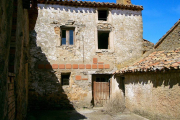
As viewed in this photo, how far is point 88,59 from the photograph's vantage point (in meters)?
9.68

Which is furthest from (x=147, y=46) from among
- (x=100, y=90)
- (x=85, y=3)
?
(x=85, y=3)

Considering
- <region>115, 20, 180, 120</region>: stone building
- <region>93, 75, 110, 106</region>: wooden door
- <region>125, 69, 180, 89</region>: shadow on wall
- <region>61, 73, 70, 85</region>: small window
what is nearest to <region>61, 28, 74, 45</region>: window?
<region>61, 73, 70, 85</region>: small window

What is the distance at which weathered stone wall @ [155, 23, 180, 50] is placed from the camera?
1007 centimetres

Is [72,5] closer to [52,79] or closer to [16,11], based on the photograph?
[52,79]

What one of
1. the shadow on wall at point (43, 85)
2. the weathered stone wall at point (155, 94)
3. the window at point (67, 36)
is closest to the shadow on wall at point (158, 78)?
the weathered stone wall at point (155, 94)

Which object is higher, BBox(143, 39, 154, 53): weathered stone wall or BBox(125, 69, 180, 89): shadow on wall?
BBox(143, 39, 154, 53): weathered stone wall

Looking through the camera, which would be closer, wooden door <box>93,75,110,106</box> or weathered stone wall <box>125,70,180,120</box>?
weathered stone wall <box>125,70,180,120</box>

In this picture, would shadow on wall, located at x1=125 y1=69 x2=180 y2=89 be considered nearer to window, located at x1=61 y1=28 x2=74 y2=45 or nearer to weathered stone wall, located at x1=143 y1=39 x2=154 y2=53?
weathered stone wall, located at x1=143 y1=39 x2=154 y2=53

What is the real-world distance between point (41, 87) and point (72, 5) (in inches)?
190

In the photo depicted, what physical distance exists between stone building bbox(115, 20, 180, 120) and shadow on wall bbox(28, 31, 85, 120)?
349 centimetres

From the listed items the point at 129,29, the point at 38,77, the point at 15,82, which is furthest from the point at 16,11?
the point at 129,29

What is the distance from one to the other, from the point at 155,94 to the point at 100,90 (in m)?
4.08

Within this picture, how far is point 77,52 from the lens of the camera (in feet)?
31.6

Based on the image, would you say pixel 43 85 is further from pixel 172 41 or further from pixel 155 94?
pixel 172 41
